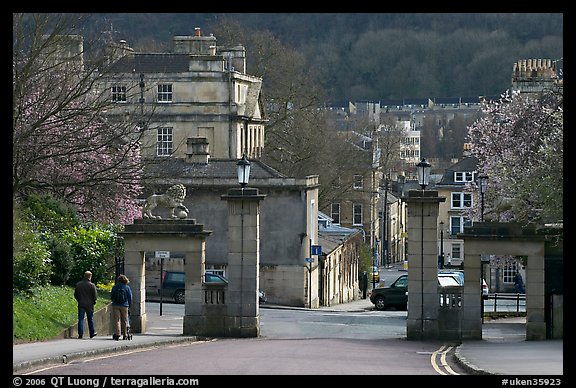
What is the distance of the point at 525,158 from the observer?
41656 mm

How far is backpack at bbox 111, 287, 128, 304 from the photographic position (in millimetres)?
27484

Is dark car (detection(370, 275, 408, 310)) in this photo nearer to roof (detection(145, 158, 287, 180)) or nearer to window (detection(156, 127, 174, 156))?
roof (detection(145, 158, 287, 180))

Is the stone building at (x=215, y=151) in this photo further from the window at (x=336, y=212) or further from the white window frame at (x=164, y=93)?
the window at (x=336, y=212)

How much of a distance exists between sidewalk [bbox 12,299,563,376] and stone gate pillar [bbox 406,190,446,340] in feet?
3.78

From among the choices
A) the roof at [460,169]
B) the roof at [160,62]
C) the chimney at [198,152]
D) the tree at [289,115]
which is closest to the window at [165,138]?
the roof at [160,62]

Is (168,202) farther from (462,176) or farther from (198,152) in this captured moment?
(462,176)

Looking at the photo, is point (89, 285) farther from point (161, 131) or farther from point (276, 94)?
point (276, 94)

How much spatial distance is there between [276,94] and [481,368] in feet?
189

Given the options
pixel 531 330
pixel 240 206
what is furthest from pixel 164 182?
pixel 531 330

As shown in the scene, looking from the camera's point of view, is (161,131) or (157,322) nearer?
(157,322)

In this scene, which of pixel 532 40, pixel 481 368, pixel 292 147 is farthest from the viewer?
pixel 532 40

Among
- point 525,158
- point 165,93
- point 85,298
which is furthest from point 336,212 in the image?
point 85,298
